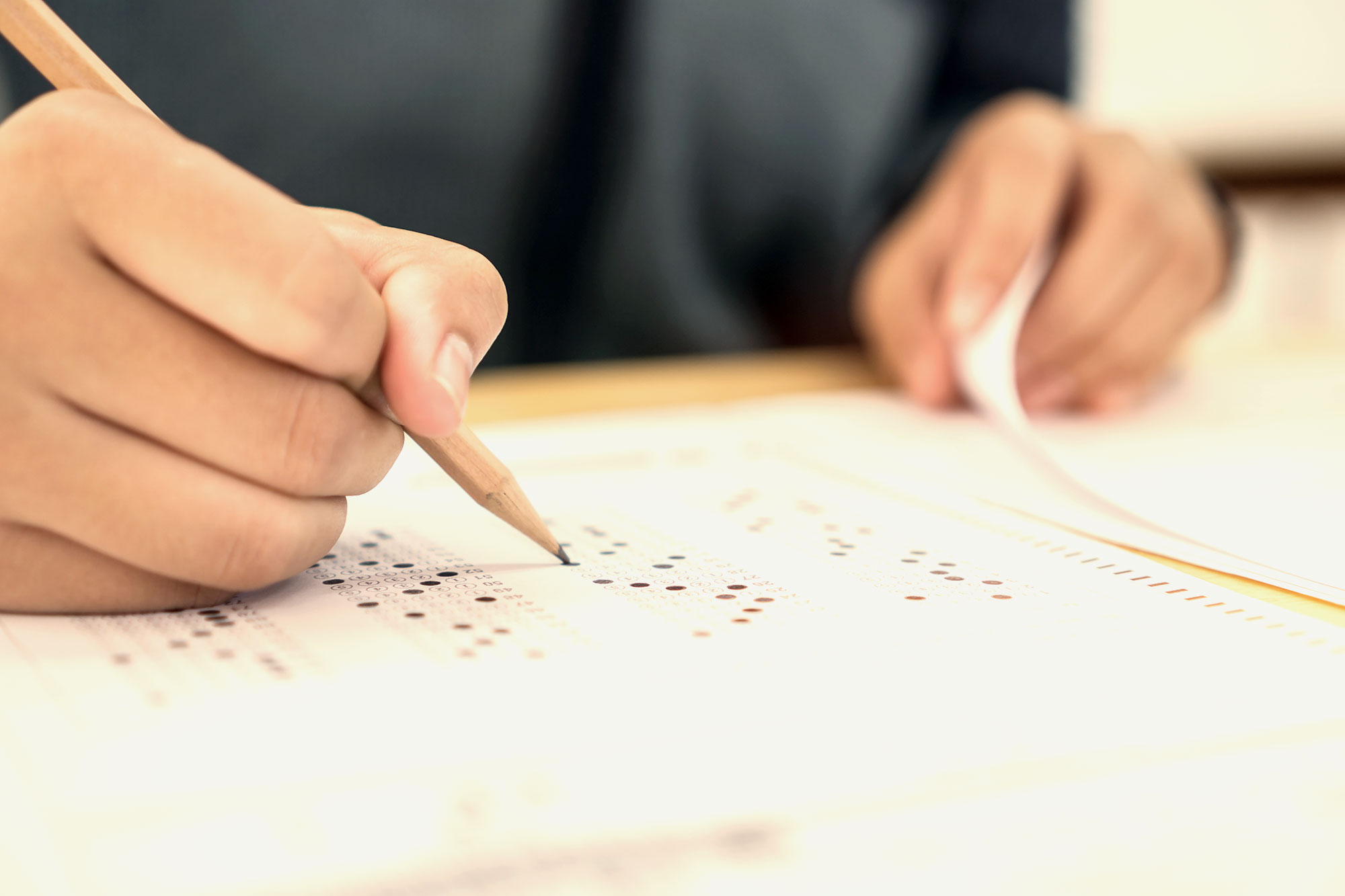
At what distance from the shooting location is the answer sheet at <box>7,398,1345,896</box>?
0.17 m

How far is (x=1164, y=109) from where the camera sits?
2.46 meters

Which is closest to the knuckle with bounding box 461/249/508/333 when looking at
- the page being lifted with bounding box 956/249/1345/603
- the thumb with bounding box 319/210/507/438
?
the thumb with bounding box 319/210/507/438

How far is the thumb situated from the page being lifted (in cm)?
22

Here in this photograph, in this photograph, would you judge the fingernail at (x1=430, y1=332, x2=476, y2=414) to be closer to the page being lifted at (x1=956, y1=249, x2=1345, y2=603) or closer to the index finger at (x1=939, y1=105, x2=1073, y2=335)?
the page being lifted at (x1=956, y1=249, x2=1345, y2=603)

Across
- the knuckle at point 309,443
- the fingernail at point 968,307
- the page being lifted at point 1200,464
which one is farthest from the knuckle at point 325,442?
the fingernail at point 968,307

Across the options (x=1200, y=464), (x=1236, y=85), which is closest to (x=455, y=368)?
(x=1200, y=464)

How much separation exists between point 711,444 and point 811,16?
63 cm

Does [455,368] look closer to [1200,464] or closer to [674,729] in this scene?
[674,729]

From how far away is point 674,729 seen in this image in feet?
0.70

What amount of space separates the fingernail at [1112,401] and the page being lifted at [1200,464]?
1 cm

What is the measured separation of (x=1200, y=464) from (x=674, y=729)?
35 centimetres

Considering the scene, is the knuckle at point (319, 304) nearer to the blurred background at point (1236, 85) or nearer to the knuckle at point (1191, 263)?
the knuckle at point (1191, 263)

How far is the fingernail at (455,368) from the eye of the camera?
0.25 metres

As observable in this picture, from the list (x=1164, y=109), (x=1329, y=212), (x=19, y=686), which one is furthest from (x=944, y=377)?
(x=1329, y=212)
